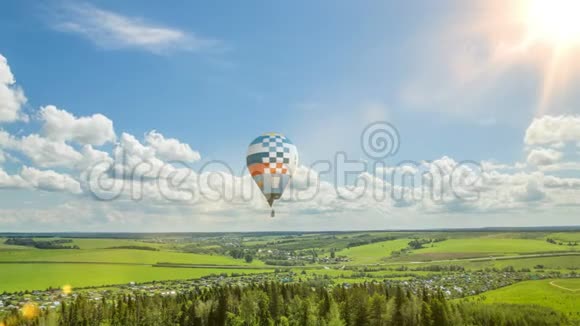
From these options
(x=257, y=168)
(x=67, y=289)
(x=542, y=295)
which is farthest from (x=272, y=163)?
(x=67, y=289)

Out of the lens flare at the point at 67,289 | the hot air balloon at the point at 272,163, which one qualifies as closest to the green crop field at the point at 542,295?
the hot air balloon at the point at 272,163

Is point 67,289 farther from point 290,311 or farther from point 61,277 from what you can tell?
point 290,311

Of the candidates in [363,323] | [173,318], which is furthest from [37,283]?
[363,323]

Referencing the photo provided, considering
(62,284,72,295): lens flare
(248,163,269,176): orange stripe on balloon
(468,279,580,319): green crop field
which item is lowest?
(62,284,72,295): lens flare

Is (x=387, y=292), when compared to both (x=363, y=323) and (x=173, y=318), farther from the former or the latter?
(x=173, y=318)

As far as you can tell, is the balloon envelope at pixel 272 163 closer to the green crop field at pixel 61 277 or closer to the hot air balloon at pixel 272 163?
the hot air balloon at pixel 272 163

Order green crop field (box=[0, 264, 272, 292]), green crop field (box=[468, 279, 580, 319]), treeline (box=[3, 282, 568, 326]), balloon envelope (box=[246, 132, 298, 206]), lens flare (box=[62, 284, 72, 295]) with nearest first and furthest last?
balloon envelope (box=[246, 132, 298, 206]) → treeline (box=[3, 282, 568, 326]) → green crop field (box=[468, 279, 580, 319]) → lens flare (box=[62, 284, 72, 295]) → green crop field (box=[0, 264, 272, 292])

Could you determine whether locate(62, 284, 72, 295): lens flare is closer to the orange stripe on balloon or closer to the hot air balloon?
the orange stripe on balloon

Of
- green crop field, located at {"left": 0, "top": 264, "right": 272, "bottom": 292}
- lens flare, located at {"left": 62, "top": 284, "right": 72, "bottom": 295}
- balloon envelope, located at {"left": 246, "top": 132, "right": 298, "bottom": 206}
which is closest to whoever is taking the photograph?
balloon envelope, located at {"left": 246, "top": 132, "right": 298, "bottom": 206}

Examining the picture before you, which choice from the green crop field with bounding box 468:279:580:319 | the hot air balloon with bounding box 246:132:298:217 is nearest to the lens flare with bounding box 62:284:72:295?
the hot air balloon with bounding box 246:132:298:217
